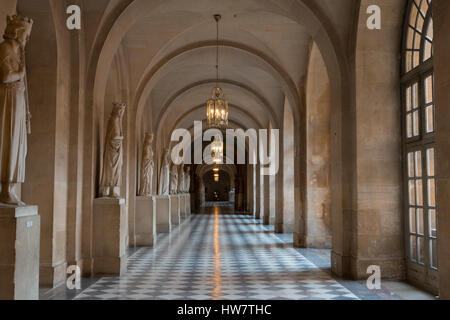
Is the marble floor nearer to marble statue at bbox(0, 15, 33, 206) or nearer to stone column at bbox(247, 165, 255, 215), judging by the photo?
marble statue at bbox(0, 15, 33, 206)

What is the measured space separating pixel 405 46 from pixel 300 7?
A: 2.23 m

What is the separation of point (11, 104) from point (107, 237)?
14.6 feet

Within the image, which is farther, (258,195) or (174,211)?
(258,195)

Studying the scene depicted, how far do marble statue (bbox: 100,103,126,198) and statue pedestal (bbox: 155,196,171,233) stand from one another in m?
7.32

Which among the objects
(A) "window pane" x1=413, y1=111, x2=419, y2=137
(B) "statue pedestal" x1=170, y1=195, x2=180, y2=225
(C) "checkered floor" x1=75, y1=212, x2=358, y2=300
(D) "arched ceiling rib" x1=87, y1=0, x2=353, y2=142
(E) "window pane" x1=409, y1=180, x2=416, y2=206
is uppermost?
(D) "arched ceiling rib" x1=87, y1=0, x2=353, y2=142

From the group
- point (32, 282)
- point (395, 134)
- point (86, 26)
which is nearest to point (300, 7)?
point (395, 134)

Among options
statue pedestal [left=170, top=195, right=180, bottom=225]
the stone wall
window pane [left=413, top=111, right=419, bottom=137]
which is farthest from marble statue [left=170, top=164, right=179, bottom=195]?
window pane [left=413, top=111, right=419, bottom=137]

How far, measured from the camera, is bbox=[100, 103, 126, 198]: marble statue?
28.6 feet

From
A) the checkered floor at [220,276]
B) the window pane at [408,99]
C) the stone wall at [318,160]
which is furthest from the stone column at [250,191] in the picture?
the window pane at [408,99]

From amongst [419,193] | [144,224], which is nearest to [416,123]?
[419,193]

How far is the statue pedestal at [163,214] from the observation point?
16234mm

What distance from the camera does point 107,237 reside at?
27.5ft

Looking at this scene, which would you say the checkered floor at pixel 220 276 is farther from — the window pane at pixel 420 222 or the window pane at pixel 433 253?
the window pane at pixel 420 222

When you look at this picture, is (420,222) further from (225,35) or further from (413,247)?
(225,35)
